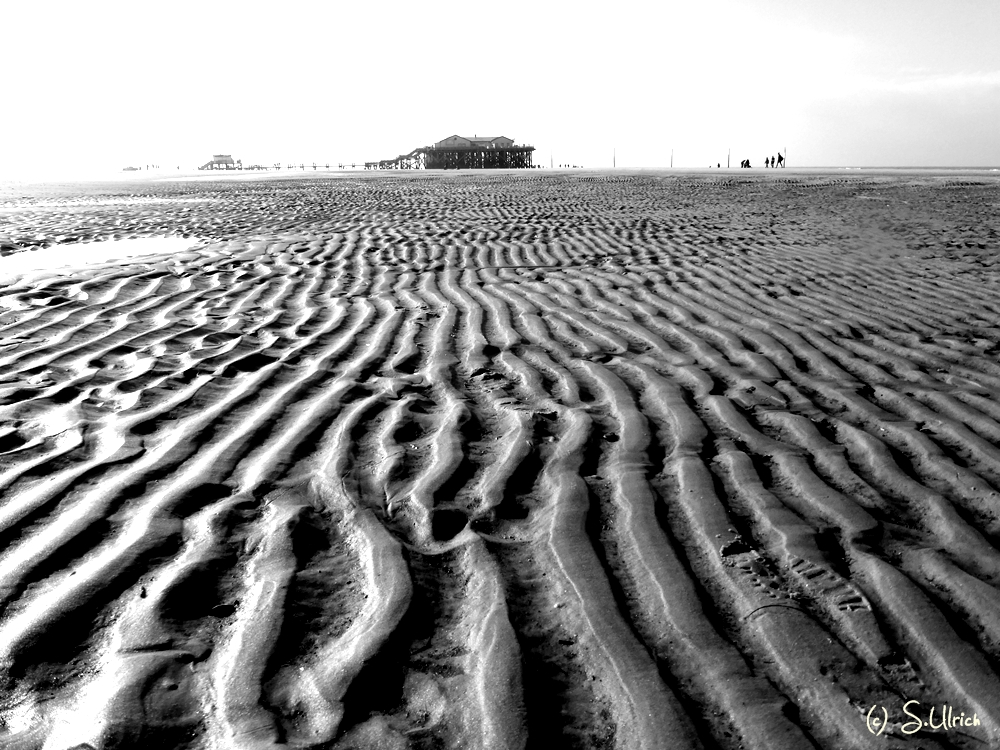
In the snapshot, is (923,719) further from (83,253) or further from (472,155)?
(472,155)

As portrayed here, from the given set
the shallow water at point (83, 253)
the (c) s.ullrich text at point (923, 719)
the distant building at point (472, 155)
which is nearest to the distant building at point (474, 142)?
the distant building at point (472, 155)

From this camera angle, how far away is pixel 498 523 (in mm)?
2559

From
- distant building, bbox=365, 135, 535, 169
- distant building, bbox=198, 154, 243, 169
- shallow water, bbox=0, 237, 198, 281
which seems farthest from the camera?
distant building, bbox=198, 154, 243, 169

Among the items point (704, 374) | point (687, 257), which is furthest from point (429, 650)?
point (687, 257)

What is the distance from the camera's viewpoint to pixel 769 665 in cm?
188

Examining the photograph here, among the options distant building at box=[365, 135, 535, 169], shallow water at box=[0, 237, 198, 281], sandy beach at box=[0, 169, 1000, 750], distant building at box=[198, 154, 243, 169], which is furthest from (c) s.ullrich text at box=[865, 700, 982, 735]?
distant building at box=[198, 154, 243, 169]

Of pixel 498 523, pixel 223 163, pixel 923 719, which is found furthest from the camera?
pixel 223 163

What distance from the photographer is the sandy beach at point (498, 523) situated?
1.75 m

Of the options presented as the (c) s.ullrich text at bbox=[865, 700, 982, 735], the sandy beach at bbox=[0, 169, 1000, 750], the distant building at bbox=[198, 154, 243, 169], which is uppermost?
the sandy beach at bbox=[0, 169, 1000, 750]

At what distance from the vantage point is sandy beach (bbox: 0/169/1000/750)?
5.73 ft

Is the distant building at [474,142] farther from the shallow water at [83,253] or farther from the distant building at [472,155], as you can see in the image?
the shallow water at [83,253]

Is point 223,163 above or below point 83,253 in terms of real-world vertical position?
below

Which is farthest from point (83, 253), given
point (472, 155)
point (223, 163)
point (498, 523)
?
point (223, 163)

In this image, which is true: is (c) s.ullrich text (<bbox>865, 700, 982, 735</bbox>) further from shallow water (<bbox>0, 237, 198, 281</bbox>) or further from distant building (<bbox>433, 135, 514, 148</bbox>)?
distant building (<bbox>433, 135, 514, 148</bbox>)
